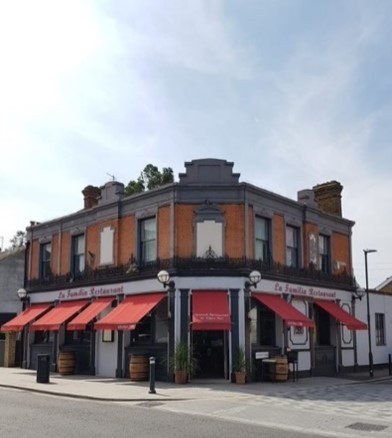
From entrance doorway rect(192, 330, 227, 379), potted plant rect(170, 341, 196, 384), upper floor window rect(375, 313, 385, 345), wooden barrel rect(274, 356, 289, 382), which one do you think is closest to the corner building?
entrance doorway rect(192, 330, 227, 379)

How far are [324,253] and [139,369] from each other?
1062 centimetres

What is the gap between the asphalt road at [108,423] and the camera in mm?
10297

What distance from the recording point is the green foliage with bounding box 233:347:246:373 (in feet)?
64.7

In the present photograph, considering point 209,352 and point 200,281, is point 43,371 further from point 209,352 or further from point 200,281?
point 200,281

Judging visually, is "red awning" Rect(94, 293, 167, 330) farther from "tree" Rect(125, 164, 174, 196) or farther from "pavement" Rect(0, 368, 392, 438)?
"tree" Rect(125, 164, 174, 196)

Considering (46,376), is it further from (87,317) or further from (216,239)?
(216,239)

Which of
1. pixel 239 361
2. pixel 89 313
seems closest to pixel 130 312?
pixel 89 313

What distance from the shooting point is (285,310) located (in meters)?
21.6

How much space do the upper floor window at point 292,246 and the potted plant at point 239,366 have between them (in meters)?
5.30

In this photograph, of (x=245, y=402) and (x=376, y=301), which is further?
(x=376, y=301)

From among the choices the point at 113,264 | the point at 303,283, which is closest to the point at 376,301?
the point at 303,283

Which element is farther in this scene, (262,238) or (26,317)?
(26,317)

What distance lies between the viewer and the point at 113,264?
2391cm

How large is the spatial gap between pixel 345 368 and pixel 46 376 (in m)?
13.2
